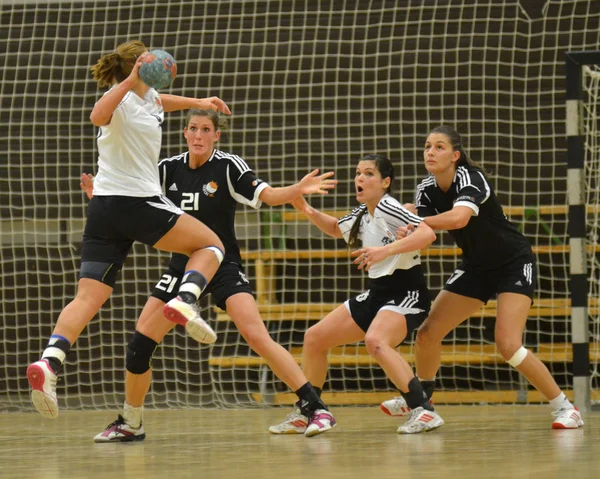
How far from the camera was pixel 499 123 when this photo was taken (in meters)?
8.82

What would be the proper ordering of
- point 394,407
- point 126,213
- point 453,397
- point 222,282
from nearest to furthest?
point 126,213, point 222,282, point 394,407, point 453,397

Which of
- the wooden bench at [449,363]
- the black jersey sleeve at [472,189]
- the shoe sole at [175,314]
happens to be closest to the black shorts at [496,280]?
the black jersey sleeve at [472,189]

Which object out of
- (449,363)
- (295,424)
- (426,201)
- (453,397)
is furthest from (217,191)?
(449,363)

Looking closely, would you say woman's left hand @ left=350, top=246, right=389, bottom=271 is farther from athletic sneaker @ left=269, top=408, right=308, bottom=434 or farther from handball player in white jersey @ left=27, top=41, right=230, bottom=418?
athletic sneaker @ left=269, top=408, right=308, bottom=434

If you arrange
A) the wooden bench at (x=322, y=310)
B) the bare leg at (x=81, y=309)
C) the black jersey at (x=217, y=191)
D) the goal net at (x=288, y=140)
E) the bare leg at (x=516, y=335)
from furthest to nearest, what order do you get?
the goal net at (x=288, y=140)
the wooden bench at (x=322, y=310)
the bare leg at (x=516, y=335)
the black jersey at (x=217, y=191)
the bare leg at (x=81, y=309)

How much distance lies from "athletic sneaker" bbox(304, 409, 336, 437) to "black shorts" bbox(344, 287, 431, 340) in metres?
0.58

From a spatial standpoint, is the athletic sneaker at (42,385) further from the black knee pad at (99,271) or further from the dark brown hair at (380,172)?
the dark brown hair at (380,172)

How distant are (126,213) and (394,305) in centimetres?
146

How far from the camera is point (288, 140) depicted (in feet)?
30.4

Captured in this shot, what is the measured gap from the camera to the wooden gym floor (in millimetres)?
3723

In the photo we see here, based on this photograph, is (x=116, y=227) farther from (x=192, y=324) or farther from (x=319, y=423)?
(x=319, y=423)

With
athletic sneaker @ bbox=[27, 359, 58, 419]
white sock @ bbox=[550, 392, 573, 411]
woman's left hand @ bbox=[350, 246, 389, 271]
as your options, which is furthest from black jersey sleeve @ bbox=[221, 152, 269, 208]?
white sock @ bbox=[550, 392, 573, 411]

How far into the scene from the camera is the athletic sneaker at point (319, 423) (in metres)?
4.96

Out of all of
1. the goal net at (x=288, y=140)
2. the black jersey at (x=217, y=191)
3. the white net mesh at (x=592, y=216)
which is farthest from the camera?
the goal net at (x=288, y=140)
